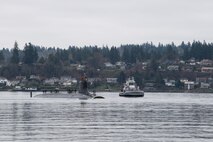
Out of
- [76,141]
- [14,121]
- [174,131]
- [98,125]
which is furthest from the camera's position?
[14,121]

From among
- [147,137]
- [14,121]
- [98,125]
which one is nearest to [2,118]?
[14,121]

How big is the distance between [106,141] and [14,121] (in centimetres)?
2708

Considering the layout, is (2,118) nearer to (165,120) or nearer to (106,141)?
(165,120)

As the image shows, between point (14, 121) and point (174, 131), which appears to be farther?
point (14, 121)

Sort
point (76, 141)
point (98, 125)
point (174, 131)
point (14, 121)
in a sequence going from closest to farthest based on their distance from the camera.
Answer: point (76, 141)
point (174, 131)
point (98, 125)
point (14, 121)

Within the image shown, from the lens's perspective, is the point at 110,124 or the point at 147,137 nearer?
the point at 147,137

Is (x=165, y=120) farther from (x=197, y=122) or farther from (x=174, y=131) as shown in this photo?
(x=174, y=131)

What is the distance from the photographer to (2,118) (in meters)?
98.6

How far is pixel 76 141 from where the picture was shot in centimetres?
6800

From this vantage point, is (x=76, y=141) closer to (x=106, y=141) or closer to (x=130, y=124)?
(x=106, y=141)

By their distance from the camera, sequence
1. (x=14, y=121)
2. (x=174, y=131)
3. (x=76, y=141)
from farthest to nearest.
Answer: (x=14, y=121), (x=174, y=131), (x=76, y=141)

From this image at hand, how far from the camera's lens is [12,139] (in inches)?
2744

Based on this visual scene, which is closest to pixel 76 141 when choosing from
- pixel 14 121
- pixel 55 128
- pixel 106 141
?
pixel 106 141

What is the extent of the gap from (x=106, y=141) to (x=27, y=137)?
8.34 m
